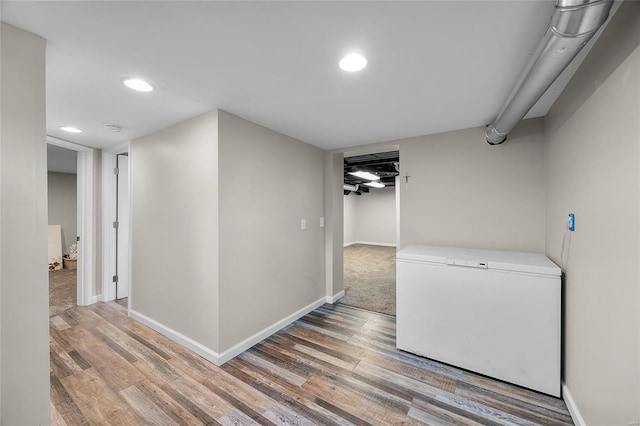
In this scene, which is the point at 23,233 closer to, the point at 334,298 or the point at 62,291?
the point at 334,298

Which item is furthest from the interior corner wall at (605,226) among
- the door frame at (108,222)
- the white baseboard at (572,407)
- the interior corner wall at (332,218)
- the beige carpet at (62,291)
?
the beige carpet at (62,291)

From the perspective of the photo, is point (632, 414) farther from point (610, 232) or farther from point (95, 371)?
point (95, 371)

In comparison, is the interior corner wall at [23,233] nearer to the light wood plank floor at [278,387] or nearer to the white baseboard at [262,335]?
the light wood plank floor at [278,387]

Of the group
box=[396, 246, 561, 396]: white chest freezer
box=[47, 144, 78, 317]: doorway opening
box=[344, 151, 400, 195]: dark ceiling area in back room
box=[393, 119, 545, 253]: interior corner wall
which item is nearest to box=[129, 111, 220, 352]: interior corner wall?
box=[396, 246, 561, 396]: white chest freezer

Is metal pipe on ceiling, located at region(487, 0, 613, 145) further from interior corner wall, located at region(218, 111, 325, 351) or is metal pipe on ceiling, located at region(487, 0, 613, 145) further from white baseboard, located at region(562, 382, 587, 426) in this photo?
interior corner wall, located at region(218, 111, 325, 351)

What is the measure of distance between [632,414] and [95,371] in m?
3.46

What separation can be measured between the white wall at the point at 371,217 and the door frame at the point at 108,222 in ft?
23.7

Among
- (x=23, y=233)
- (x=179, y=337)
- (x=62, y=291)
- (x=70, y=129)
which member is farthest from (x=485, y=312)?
(x=62, y=291)

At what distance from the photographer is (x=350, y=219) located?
33.0 ft

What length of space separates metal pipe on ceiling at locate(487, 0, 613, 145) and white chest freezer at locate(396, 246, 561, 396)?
126cm

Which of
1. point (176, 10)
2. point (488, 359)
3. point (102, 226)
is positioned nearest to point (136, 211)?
point (102, 226)

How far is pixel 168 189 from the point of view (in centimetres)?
259

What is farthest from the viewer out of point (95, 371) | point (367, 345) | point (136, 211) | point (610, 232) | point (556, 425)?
point (136, 211)

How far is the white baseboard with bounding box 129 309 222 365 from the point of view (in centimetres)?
221
